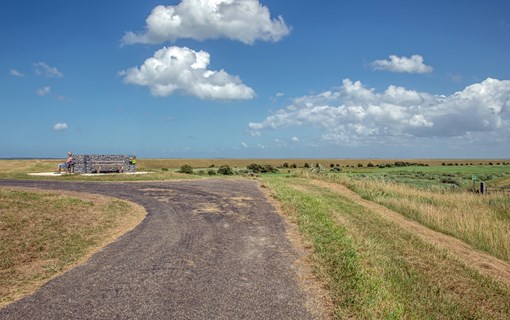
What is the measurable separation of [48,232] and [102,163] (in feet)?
73.8

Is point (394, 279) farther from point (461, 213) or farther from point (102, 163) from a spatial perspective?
point (102, 163)

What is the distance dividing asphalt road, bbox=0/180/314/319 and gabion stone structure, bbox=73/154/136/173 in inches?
839

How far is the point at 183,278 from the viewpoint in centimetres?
682

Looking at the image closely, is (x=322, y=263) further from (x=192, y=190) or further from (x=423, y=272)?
(x=192, y=190)

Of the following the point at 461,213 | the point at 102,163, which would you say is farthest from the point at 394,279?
the point at 102,163

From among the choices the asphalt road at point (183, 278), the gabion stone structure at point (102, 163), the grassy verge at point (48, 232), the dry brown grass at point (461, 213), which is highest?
the gabion stone structure at point (102, 163)

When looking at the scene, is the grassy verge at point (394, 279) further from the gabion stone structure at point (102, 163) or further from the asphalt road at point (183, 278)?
the gabion stone structure at point (102, 163)

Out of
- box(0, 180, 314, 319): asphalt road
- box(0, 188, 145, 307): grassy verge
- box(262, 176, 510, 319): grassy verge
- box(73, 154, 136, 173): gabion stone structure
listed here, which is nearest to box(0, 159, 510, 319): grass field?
box(262, 176, 510, 319): grassy verge

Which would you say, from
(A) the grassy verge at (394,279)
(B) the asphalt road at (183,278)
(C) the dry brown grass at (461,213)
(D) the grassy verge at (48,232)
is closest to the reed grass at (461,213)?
(C) the dry brown grass at (461,213)

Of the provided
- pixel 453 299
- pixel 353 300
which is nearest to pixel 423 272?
pixel 453 299

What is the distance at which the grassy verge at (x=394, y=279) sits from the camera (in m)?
6.18

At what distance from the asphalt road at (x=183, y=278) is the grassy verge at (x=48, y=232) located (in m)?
0.48

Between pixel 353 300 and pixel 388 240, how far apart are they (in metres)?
6.28

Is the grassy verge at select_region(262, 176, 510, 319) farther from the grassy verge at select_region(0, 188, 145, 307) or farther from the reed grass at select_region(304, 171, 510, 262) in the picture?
the grassy verge at select_region(0, 188, 145, 307)
